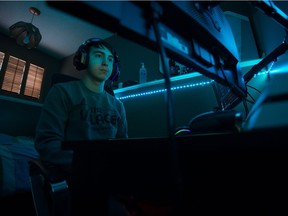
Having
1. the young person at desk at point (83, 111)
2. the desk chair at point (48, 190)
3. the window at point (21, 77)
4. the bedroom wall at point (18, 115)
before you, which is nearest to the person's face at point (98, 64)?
the young person at desk at point (83, 111)

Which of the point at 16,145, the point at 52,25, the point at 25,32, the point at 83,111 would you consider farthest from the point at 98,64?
the point at 52,25

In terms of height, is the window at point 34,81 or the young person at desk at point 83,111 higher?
the window at point 34,81

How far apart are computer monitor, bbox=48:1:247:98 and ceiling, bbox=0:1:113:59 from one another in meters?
3.05

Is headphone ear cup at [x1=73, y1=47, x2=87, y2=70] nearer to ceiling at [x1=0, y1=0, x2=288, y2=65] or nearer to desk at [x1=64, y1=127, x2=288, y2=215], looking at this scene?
desk at [x1=64, y1=127, x2=288, y2=215]

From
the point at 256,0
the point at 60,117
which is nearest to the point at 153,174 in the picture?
the point at 256,0

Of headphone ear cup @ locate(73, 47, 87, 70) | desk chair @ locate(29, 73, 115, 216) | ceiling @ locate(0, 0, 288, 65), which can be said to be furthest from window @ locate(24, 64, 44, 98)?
desk chair @ locate(29, 73, 115, 216)

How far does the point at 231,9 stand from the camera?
5.34 ft

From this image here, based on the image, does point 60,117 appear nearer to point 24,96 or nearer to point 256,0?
point 256,0

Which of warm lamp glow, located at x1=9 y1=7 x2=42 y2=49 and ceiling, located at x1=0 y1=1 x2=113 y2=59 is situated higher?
ceiling, located at x1=0 y1=1 x2=113 y2=59

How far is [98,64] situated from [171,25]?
40.1 inches

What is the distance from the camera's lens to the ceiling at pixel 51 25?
325 centimetres

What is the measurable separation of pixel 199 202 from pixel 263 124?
189mm

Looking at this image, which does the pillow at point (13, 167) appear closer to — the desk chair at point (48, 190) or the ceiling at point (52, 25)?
the desk chair at point (48, 190)

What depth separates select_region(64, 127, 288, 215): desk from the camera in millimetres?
264
